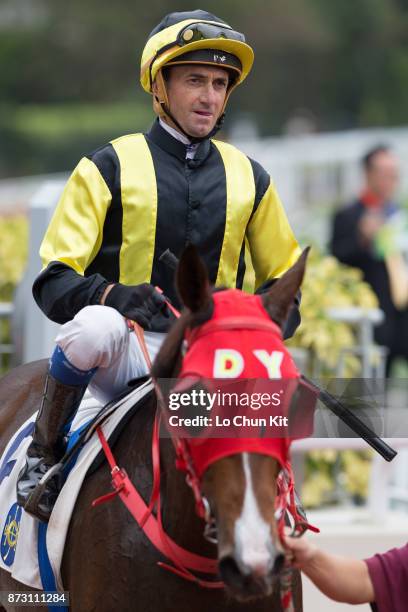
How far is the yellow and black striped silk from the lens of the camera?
412 centimetres

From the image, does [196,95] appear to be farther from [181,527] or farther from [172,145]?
[181,527]

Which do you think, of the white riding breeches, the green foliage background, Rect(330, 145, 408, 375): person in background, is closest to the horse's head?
the white riding breeches

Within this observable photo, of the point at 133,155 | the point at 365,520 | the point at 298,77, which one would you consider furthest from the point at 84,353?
the point at 298,77

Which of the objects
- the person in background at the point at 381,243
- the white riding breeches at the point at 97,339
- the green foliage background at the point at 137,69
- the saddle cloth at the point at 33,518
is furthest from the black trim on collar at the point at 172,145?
the green foliage background at the point at 137,69

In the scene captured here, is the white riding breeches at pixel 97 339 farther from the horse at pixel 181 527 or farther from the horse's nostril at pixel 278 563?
the horse's nostril at pixel 278 563

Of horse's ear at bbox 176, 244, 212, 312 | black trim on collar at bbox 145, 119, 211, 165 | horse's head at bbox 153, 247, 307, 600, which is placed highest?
black trim on collar at bbox 145, 119, 211, 165

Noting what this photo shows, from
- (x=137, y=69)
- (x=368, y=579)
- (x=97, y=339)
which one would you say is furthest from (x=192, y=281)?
(x=137, y=69)

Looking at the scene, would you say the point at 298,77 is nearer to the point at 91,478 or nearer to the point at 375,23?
the point at 375,23

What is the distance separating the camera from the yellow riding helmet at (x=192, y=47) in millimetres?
4176

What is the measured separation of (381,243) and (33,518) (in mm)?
6549

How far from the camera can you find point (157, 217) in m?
4.19

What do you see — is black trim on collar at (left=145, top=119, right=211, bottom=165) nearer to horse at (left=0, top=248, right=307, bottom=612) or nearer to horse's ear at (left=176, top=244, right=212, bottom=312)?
horse at (left=0, top=248, right=307, bottom=612)

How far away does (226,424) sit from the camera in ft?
10.3

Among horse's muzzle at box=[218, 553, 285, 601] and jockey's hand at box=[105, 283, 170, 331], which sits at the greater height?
jockey's hand at box=[105, 283, 170, 331]
